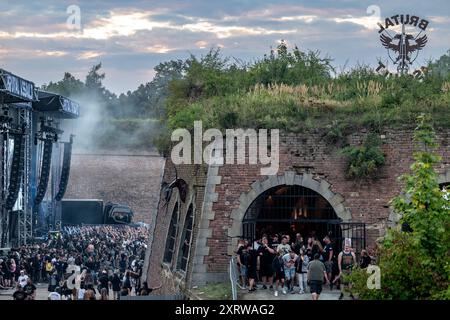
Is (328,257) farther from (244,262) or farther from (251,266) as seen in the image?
(244,262)

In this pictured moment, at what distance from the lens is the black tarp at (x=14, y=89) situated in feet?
120

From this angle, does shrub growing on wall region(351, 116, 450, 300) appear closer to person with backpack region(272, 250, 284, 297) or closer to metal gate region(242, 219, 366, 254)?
person with backpack region(272, 250, 284, 297)

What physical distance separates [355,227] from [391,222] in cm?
95

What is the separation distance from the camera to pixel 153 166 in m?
76.9

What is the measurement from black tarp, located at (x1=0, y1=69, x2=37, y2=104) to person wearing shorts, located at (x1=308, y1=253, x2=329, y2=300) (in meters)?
19.4

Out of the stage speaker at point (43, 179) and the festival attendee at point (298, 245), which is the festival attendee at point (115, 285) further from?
the stage speaker at point (43, 179)

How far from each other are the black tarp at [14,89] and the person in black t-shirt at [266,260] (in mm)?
17059

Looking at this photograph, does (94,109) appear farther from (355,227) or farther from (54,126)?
(355,227)

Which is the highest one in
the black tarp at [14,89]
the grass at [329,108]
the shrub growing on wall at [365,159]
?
the black tarp at [14,89]

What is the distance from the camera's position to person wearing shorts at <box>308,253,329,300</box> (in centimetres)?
2102

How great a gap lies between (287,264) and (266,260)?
0.65 metres

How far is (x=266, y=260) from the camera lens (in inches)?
→ 906

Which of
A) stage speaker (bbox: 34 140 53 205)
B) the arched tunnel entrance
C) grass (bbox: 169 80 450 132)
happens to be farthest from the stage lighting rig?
the arched tunnel entrance

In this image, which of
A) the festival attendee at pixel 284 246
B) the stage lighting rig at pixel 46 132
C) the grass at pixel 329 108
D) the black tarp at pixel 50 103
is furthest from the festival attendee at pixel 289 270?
the black tarp at pixel 50 103
